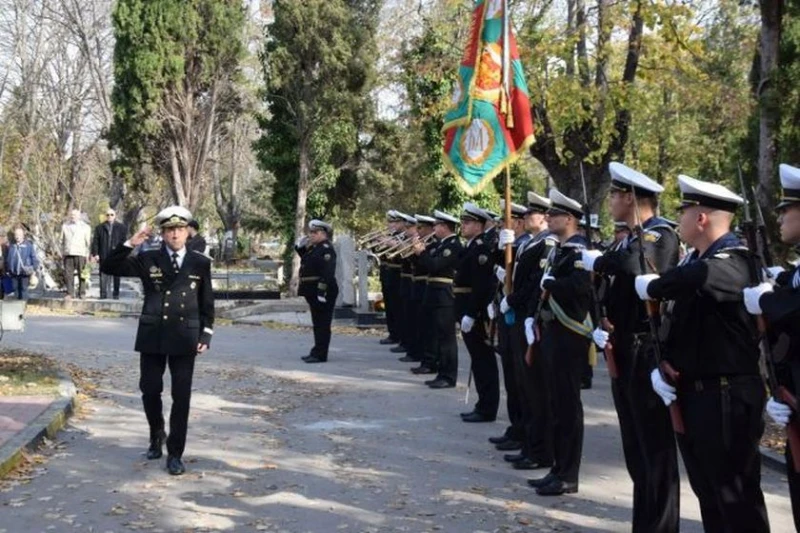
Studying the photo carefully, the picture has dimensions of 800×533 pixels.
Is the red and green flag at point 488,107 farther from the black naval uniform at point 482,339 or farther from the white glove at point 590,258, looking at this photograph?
the white glove at point 590,258

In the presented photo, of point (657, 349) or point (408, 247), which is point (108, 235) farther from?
point (657, 349)

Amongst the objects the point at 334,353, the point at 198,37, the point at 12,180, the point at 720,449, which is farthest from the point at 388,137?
the point at 720,449

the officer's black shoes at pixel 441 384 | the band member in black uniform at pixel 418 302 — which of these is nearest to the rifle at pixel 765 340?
the officer's black shoes at pixel 441 384

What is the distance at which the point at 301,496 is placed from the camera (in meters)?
7.07

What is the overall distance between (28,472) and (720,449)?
5309 millimetres

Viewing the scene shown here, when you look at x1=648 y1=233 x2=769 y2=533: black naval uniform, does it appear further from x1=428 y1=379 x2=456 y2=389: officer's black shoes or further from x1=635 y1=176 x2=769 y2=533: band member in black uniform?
x1=428 y1=379 x2=456 y2=389: officer's black shoes

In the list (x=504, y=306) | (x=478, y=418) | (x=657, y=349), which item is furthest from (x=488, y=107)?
(x=657, y=349)

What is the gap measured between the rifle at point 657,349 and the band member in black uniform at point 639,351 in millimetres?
41

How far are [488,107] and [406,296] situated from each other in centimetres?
485

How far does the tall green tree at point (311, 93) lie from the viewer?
26845 mm

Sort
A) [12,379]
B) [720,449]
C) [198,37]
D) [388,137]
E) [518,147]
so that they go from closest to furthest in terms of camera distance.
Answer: [720,449]
[518,147]
[12,379]
[198,37]
[388,137]

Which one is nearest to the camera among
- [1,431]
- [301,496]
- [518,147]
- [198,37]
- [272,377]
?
[301,496]

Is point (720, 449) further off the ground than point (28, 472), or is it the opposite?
point (720, 449)

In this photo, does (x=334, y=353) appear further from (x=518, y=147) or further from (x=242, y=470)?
(x=242, y=470)
